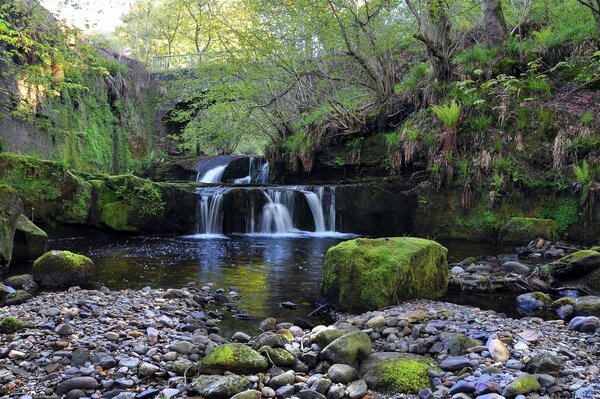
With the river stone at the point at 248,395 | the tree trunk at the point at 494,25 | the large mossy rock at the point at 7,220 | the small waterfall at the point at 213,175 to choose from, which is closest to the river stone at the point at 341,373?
the river stone at the point at 248,395

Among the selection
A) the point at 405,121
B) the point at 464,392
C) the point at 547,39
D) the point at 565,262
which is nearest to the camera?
the point at 464,392

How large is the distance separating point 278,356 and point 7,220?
5.86 metres

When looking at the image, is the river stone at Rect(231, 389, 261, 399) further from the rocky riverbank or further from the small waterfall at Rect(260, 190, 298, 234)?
the small waterfall at Rect(260, 190, 298, 234)

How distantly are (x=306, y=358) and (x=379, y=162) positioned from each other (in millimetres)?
10105

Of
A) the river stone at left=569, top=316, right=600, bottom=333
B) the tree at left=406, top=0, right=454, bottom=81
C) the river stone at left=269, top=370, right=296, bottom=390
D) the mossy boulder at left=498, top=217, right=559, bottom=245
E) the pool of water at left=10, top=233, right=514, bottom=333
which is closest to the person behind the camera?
the river stone at left=269, top=370, right=296, bottom=390

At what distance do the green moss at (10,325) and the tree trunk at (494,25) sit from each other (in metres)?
12.9

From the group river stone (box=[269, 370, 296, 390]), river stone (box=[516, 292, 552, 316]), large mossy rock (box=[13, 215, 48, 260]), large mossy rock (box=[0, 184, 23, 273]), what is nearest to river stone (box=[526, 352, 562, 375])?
river stone (box=[269, 370, 296, 390])

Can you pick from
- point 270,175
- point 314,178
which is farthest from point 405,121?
point 270,175

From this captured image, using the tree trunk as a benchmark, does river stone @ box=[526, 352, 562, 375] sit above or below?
below

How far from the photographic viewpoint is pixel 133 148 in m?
21.9

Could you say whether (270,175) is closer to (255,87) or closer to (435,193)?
(255,87)

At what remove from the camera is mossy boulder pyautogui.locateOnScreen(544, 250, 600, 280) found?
19.7 ft

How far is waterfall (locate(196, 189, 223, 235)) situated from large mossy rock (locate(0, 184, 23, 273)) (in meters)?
5.72

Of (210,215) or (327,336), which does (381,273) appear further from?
(210,215)
